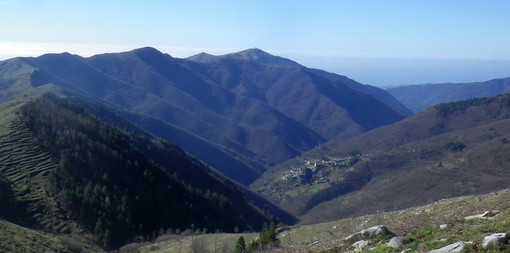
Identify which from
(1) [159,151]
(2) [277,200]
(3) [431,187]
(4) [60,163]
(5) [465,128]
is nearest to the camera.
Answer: (4) [60,163]

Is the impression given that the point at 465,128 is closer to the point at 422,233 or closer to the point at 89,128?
the point at 89,128

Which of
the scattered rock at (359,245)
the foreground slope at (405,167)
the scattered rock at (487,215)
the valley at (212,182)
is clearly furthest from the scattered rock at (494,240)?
the foreground slope at (405,167)

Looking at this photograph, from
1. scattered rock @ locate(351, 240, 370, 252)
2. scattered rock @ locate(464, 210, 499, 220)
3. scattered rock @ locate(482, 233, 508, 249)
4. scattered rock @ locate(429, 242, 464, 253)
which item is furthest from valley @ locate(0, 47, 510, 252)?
scattered rock @ locate(482, 233, 508, 249)

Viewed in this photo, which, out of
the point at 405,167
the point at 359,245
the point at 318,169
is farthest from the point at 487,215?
the point at 318,169

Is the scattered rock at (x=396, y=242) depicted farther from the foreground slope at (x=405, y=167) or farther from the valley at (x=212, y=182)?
the foreground slope at (x=405, y=167)

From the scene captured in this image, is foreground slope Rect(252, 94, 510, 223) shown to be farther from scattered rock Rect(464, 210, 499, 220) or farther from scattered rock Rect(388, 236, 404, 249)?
scattered rock Rect(388, 236, 404, 249)

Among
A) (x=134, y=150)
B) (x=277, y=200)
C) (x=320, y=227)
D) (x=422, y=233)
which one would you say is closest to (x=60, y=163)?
(x=134, y=150)
